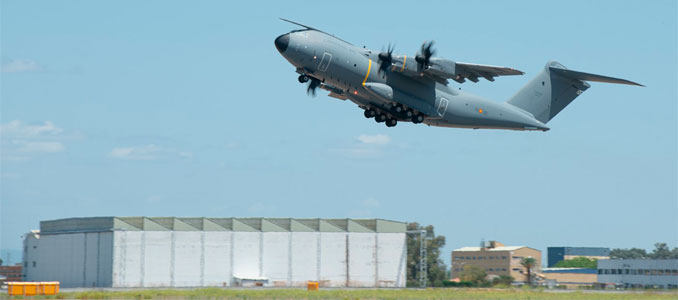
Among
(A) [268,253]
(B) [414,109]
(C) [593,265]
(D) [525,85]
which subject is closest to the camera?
(B) [414,109]

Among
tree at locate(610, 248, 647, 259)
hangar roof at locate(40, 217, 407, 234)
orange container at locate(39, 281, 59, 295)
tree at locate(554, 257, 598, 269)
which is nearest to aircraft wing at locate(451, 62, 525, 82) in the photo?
orange container at locate(39, 281, 59, 295)

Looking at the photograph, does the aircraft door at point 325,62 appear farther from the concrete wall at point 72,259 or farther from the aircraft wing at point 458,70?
the concrete wall at point 72,259

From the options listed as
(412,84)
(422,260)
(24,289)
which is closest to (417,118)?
(412,84)

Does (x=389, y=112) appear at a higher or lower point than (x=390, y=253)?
higher

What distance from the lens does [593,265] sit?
4737 inches

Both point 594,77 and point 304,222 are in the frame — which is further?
point 304,222

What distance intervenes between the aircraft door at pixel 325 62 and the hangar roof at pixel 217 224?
104ft

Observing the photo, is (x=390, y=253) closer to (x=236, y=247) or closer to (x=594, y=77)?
(x=236, y=247)

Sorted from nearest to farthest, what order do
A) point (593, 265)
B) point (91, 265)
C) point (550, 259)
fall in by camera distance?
point (91, 265) → point (593, 265) → point (550, 259)

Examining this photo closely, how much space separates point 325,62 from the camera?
39562mm

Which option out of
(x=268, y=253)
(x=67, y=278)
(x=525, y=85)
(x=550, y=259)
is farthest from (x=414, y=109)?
(x=550, y=259)

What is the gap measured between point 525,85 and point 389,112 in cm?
846

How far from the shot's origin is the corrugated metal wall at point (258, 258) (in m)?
65.5

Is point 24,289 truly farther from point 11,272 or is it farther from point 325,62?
point 11,272
